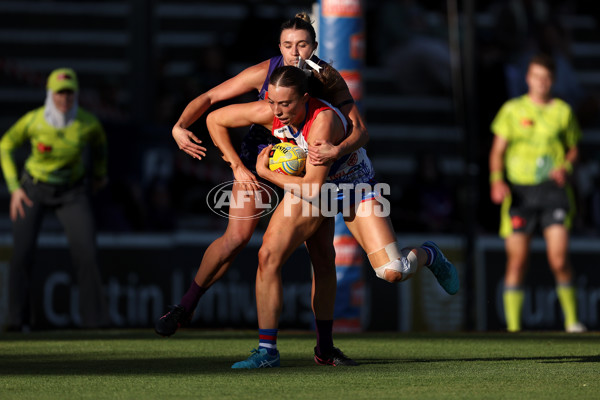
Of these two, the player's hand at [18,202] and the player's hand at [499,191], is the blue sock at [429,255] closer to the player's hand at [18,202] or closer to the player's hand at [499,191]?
the player's hand at [499,191]

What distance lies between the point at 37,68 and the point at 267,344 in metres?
12.2

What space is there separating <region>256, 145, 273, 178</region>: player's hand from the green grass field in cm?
114

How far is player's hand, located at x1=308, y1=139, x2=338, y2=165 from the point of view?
702cm

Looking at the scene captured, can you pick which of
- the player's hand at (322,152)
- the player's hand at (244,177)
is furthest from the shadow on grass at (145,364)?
the player's hand at (322,152)

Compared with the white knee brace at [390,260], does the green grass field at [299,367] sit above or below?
below

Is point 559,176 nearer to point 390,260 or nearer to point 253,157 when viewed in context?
point 253,157

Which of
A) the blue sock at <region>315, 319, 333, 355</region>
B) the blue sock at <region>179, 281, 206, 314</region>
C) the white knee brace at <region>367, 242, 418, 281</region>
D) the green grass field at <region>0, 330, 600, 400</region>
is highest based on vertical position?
the white knee brace at <region>367, 242, 418, 281</region>

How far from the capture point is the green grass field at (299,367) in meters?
6.26

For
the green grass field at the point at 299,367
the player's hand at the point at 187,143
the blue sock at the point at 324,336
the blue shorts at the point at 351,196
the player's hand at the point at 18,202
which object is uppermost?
the player's hand at the point at 187,143

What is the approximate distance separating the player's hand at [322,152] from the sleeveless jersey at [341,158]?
0.48ft

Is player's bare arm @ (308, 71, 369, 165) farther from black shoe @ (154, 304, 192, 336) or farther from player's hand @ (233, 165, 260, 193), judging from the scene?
black shoe @ (154, 304, 192, 336)

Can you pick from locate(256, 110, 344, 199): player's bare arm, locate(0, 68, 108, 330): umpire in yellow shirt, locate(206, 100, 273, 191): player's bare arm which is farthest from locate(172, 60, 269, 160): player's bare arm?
locate(0, 68, 108, 330): umpire in yellow shirt

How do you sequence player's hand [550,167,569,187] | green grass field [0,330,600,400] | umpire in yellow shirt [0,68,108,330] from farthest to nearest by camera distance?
player's hand [550,167,569,187] → umpire in yellow shirt [0,68,108,330] → green grass field [0,330,600,400]

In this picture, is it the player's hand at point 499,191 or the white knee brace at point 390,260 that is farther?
the player's hand at point 499,191
